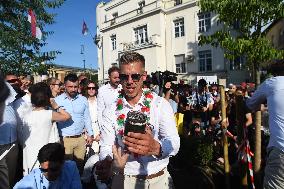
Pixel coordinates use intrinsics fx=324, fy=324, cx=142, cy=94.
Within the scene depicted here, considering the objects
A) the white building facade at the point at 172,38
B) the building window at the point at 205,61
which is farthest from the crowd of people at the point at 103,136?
the building window at the point at 205,61

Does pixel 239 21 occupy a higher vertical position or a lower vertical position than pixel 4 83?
higher

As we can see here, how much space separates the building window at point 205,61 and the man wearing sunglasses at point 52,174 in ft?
90.1

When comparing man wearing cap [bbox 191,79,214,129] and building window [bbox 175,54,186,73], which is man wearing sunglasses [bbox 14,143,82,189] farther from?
building window [bbox 175,54,186,73]

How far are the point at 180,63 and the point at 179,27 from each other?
3.60 meters

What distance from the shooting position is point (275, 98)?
3.18 m

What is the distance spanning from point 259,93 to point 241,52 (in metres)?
8.62

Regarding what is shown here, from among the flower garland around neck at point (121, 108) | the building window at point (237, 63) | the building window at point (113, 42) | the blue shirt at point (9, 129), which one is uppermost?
the building window at point (113, 42)

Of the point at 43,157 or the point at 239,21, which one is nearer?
the point at 43,157

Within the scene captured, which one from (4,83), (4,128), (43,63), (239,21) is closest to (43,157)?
(4,128)

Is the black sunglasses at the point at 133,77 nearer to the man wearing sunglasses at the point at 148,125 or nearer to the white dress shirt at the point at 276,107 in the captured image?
the man wearing sunglasses at the point at 148,125

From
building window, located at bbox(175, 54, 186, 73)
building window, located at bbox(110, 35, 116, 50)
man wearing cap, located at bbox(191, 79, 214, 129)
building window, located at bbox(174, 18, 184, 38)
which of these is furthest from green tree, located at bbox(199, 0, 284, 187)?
building window, located at bbox(110, 35, 116, 50)

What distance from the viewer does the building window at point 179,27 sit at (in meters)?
32.2

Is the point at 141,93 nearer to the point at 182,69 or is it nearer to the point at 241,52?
the point at 241,52

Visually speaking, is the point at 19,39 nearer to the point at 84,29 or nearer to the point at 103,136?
the point at 103,136
